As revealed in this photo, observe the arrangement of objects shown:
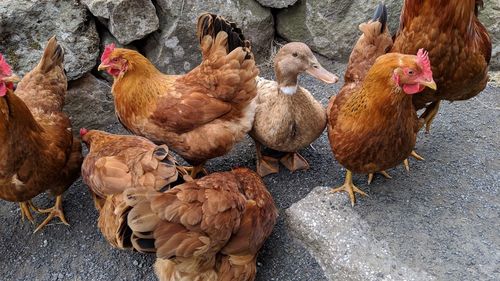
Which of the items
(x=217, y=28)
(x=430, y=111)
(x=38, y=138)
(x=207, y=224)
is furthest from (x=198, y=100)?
(x=430, y=111)

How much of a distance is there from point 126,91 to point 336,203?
6.64 ft

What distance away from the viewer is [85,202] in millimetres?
4160

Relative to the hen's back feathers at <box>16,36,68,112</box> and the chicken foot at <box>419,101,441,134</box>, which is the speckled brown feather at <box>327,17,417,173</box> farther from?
the hen's back feathers at <box>16,36,68,112</box>

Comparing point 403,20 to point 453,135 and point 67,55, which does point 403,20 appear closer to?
point 453,135

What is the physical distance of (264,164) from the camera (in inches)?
170

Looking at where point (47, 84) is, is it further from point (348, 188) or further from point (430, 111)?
point (430, 111)

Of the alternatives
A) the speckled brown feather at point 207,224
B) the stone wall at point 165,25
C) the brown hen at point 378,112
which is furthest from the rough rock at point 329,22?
the speckled brown feather at point 207,224

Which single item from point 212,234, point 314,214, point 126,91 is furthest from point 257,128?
point 212,234

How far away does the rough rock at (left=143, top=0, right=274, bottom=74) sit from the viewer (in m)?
4.81

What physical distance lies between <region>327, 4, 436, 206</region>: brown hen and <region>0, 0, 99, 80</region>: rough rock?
2.54m

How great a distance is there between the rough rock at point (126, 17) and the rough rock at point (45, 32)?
0.19 meters

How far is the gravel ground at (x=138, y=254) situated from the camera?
11.7ft

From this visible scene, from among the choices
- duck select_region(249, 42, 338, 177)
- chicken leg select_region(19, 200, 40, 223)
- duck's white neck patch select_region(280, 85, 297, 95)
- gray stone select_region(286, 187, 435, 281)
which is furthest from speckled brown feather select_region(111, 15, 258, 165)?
chicken leg select_region(19, 200, 40, 223)

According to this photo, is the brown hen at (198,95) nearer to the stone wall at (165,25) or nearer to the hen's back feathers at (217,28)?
the hen's back feathers at (217,28)
